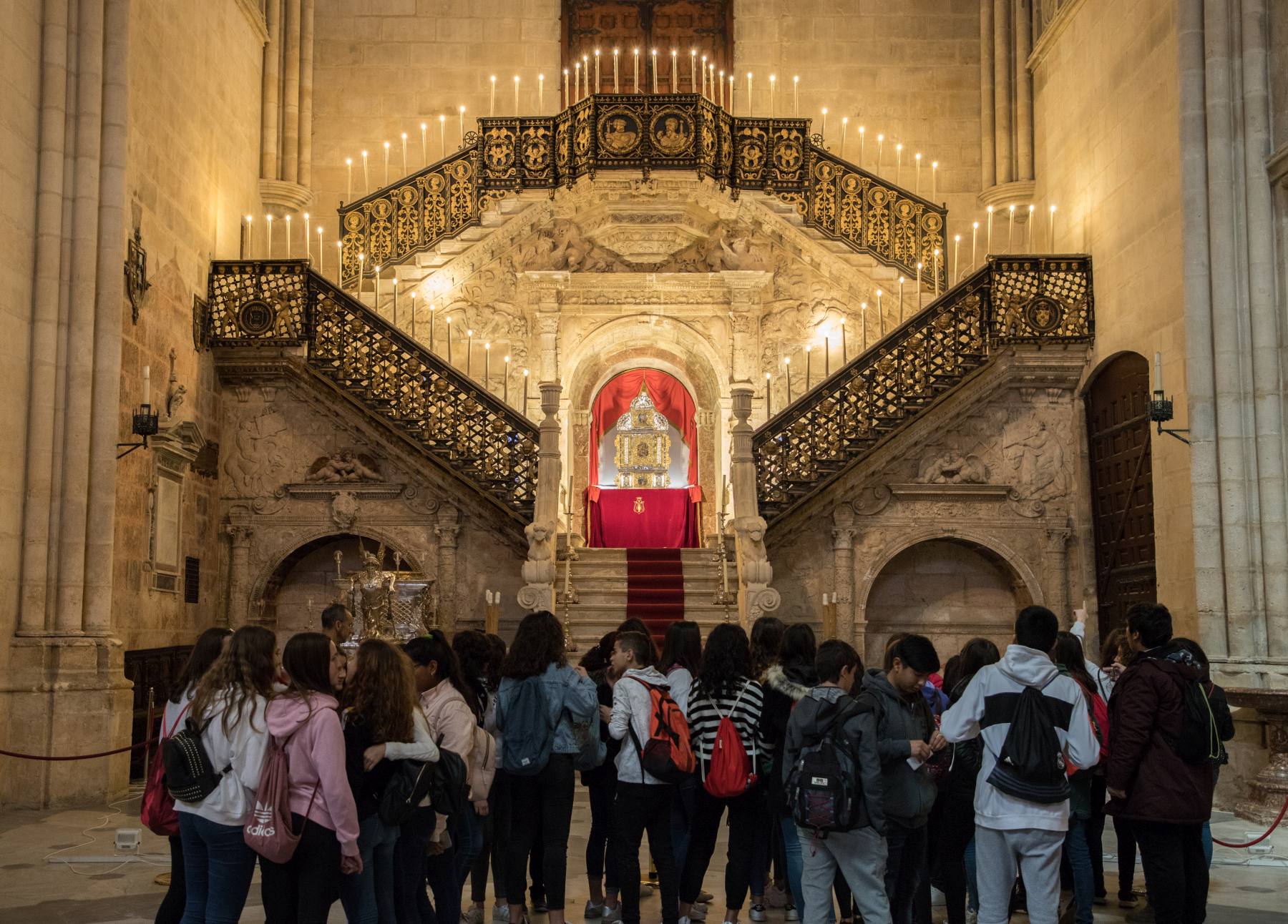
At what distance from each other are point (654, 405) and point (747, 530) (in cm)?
658

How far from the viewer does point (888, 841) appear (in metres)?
5.57

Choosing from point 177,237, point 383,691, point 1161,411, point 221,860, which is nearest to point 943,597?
point 1161,411

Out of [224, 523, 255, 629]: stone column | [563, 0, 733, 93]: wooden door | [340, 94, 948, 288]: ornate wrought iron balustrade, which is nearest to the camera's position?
[224, 523, 255, 629]: stone column

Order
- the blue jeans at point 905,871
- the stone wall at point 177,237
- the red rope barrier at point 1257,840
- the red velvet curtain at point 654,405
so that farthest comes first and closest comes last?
1. the red velvet curtain at point 654,405
2. the stone wall at point 177,237
3. the red rope barrier at point 1257,840
4. the blue jeans at point 905,871

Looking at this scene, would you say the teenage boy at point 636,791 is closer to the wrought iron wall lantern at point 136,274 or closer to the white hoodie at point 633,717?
the white hoodie at point 633,717

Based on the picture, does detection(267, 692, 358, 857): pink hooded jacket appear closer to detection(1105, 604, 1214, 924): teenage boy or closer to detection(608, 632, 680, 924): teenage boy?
detection(608, 632, 680, 924): teenage boy

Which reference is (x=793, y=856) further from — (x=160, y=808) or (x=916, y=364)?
(x=916, y=364)

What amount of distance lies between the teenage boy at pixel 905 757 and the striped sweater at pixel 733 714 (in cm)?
64

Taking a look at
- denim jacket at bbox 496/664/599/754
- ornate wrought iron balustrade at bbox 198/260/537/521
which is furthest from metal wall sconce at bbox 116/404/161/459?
denim jacket at bbox 496/664/599/754

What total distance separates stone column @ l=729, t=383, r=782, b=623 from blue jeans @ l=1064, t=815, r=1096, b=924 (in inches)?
240

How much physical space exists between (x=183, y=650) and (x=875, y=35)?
503 inches

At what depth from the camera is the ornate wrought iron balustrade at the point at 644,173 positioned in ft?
52.9

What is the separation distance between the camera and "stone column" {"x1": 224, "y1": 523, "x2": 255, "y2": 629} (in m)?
14.6

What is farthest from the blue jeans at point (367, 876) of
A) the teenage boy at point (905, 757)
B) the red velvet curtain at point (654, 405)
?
the red velvet curtain at point (654, 405)
